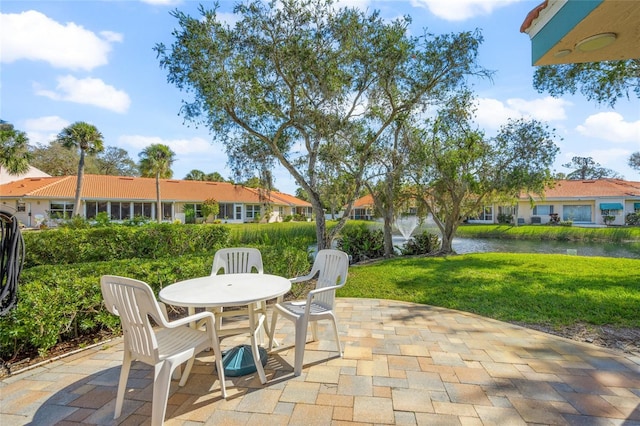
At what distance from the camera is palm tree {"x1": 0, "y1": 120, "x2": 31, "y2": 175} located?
1719 cm

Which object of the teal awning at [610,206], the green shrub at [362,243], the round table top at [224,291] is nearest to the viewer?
the round table top at [224,291]

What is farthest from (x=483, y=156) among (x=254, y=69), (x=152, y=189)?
(x=152, y=189)

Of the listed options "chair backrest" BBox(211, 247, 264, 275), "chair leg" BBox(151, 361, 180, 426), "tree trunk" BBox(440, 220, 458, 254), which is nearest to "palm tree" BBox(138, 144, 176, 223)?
"tree trunk" BBox(440, 220, 458, 254)

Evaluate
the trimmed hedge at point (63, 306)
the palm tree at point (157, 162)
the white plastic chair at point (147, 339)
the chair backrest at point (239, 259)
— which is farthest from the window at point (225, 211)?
the white plastic chair at point (147, 339)

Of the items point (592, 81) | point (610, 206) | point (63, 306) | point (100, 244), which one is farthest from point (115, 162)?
point (610, 206)

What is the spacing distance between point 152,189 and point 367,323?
25.2 m

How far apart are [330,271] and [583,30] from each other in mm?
3042

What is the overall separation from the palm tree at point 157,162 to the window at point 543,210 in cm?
2924

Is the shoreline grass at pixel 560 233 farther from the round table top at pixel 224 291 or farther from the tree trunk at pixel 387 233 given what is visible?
the round table top at pixel 224 291

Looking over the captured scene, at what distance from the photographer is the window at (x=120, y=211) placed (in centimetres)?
2291

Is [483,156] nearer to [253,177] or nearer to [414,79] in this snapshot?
[414,79]

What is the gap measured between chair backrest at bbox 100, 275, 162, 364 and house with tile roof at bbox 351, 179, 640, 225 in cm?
1986

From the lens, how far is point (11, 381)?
2.62 meters

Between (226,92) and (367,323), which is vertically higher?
(226,92)
